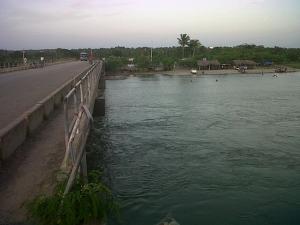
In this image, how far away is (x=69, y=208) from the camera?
621 cm

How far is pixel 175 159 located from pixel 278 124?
12.2 metres

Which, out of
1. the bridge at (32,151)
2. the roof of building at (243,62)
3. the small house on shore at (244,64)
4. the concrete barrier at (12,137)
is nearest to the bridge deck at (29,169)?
the bridge at (32,151)

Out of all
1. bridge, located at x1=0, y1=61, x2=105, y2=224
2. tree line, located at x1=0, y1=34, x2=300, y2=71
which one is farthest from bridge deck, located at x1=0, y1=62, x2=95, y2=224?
tree line, located at x1=0, y1=34, x2=300, y2=71

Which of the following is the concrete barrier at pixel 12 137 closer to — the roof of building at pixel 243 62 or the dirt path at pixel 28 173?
the dirt path at pixel 28 173

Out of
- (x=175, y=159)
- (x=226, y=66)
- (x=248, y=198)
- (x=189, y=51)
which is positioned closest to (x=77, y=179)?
(x=248, y=198)

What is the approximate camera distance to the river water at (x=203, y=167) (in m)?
12.4

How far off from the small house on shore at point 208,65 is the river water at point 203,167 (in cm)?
9035

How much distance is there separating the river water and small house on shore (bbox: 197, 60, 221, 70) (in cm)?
9035

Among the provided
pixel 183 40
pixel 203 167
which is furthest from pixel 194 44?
pixel 203 167

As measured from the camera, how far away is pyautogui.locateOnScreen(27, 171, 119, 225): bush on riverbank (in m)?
6.17

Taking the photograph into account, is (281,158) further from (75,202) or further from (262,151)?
(75,202)

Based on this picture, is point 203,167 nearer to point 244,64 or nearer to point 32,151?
point 32,151

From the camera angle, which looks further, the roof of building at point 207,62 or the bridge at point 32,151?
the roof of building at point 207,62

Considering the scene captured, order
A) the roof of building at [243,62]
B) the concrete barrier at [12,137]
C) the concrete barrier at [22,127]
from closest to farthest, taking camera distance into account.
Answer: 1. the concrete barrier at [12,137]
2. the concrete barrier at [22,127]
3. the roof of building at [243,62]
